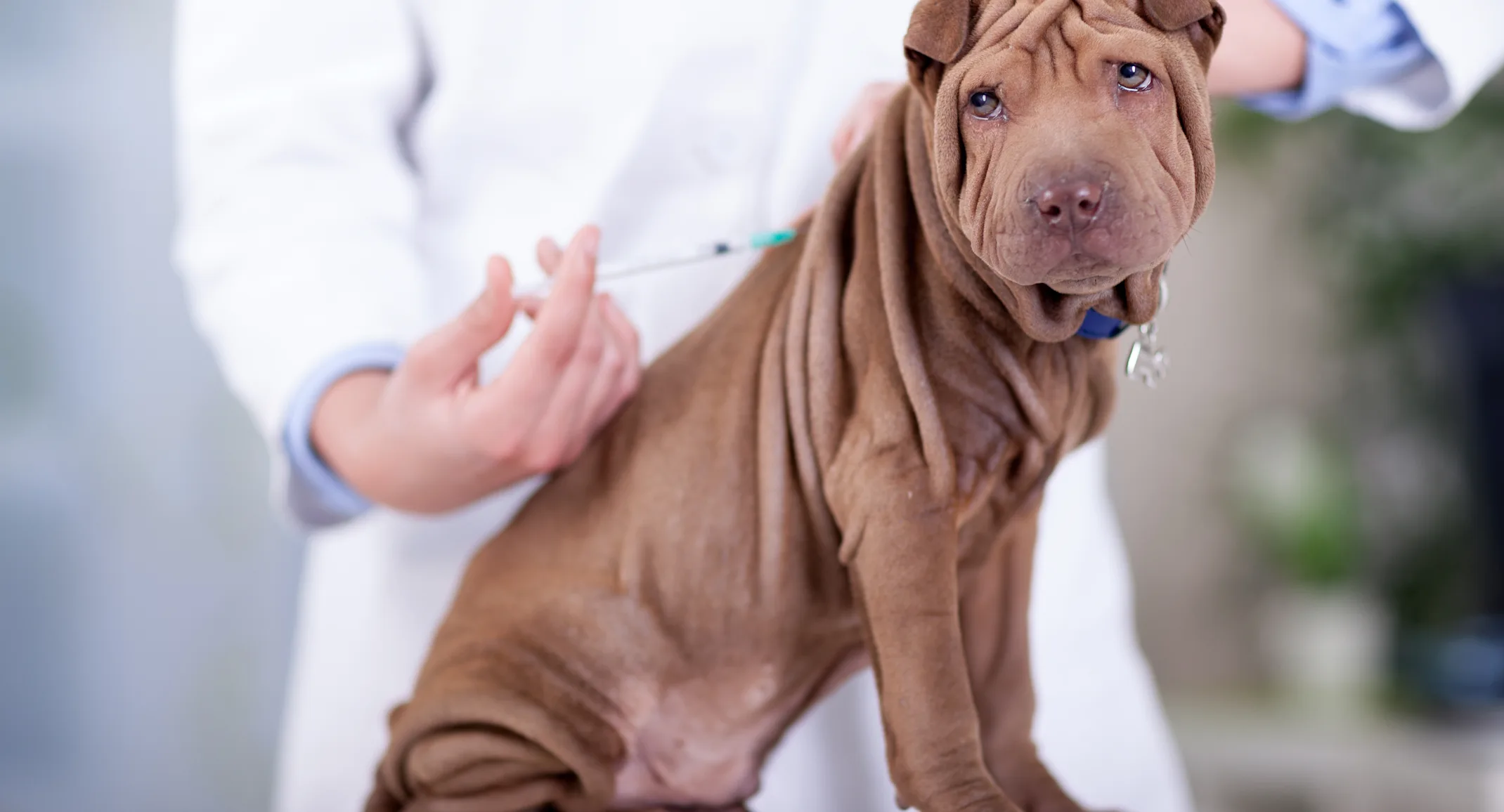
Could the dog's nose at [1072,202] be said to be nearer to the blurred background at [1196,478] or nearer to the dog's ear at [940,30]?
the dog's ear at [940,30]

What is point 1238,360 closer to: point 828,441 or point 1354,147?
point 1354,147

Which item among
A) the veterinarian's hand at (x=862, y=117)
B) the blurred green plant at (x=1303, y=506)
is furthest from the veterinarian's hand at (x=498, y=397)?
the blurred green plant at (x=1303, y=506)

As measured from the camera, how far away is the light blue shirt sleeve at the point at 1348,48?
0.81 meters

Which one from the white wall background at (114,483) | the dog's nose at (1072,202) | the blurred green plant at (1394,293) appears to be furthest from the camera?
the blurred green plant at (1394,293)

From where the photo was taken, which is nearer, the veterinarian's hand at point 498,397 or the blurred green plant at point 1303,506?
the veterinarian's hand at point 498,397

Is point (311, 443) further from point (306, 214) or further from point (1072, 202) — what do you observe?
point (1072, 202)

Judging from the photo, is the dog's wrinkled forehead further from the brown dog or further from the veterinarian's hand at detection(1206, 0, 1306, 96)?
the veterinarian's hand at detection(1206, 0, 1306, 96)

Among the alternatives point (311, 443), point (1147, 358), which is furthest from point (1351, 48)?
point (311, 443)

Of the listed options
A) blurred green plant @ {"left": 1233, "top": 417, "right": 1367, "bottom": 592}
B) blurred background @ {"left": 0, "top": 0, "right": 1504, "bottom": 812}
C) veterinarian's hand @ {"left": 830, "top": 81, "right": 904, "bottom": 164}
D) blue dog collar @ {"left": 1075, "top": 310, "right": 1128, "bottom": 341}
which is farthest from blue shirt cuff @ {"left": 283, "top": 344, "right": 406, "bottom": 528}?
blurred green plant @ {"left": 1233, "top": 417, "right": 1367, "bottom": 592}

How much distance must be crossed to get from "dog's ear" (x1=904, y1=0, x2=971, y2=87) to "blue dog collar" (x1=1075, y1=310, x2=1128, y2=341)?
15 cm

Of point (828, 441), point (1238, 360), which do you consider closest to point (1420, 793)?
point (1238, 360)

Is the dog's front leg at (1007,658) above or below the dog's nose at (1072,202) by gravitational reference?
below

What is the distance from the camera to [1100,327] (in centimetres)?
64

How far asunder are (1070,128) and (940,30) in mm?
78
